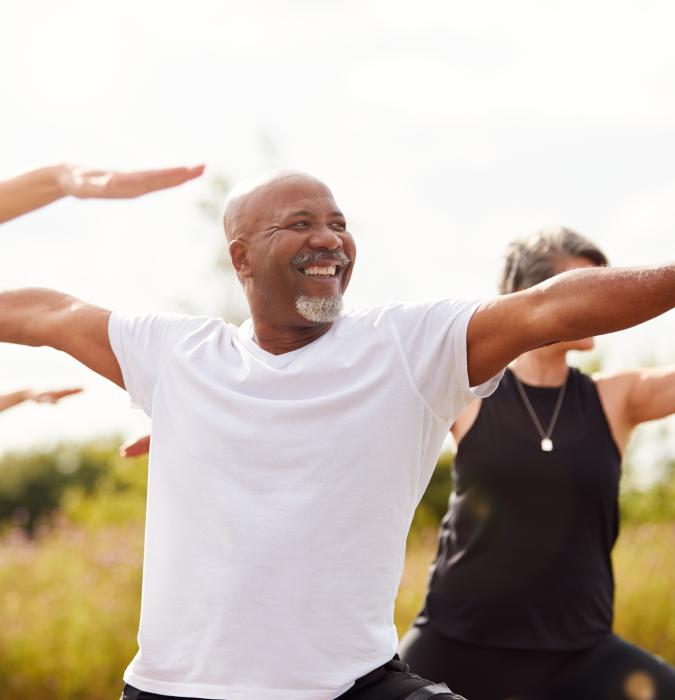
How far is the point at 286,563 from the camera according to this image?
2564 millimetres

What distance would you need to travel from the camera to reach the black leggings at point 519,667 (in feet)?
11.9

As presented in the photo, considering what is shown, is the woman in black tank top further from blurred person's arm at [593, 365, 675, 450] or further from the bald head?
the bald head

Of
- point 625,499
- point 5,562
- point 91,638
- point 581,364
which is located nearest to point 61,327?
point 91,638

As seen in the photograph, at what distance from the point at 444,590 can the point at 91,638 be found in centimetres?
443

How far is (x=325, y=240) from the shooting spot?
290 cm

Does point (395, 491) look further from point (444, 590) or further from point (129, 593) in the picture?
point (129, 593)

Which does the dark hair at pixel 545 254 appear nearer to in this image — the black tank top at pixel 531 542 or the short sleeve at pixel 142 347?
the black tank top at pixel 531 542

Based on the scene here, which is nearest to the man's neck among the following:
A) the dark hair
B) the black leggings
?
the dark hair

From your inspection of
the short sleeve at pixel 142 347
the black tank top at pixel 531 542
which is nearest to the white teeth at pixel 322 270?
the short sleeve at pixel 142 347

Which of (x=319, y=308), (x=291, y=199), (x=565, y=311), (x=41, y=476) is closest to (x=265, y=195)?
(x=291, y=199)

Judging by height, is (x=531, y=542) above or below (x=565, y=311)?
below

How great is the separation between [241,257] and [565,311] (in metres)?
1.11

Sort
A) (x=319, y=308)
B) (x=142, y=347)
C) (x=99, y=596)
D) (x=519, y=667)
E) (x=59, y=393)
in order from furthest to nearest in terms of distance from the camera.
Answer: (x=99, y=596) → (x=519, y=667) → (x=59, y=393) → (x=142, y=347) → (x=319, y=308)

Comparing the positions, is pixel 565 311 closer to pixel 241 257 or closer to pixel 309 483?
pixel 309 483
